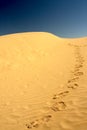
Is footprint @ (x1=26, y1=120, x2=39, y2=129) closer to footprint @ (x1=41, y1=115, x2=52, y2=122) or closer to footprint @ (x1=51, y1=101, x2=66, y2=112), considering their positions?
footprint @ (x1=41, y1=115, x2=52, y2=122)

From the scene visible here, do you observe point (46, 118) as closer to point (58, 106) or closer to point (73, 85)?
point (58, 106)

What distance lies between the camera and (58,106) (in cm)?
512

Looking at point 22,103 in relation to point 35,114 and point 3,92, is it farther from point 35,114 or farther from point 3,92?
point 3,92

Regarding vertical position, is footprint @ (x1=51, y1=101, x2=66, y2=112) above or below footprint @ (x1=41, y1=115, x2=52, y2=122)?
above

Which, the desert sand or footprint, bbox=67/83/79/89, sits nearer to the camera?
the desert sand

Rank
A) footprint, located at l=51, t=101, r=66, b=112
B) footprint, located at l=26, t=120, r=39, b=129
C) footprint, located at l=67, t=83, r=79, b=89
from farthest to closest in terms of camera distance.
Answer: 1. footprint, located at l=67, t=83, r=79, b=89
2. footprint, located at l=51, t=101, r=66, b=112
3. footprint, located at l=26, t=120, r=39, b=129

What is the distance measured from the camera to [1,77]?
8.88 metres

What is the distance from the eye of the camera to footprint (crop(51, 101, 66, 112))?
16.3 ft

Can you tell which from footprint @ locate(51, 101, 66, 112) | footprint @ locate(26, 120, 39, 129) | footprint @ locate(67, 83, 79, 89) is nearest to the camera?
footprint @ locate(26, 120, 39, 129)

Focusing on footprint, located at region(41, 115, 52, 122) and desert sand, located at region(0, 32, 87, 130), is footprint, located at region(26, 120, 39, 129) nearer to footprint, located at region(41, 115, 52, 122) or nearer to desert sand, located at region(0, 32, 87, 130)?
desert sand, located at region(0, 32, 87, 130)

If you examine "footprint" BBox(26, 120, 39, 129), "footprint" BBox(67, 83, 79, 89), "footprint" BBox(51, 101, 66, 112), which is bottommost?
"footprint" BBox(26, 120, 39, 129)

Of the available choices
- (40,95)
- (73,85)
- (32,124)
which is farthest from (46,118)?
(73,85)

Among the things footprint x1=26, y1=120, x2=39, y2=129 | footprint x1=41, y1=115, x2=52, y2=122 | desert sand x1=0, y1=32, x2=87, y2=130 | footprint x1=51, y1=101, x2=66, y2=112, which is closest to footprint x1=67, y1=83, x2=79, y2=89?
desert sand x1=0, y1=32, x2=87, y2=130

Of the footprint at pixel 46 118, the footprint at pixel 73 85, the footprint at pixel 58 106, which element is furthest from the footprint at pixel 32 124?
the footprint at pixel 73 85
